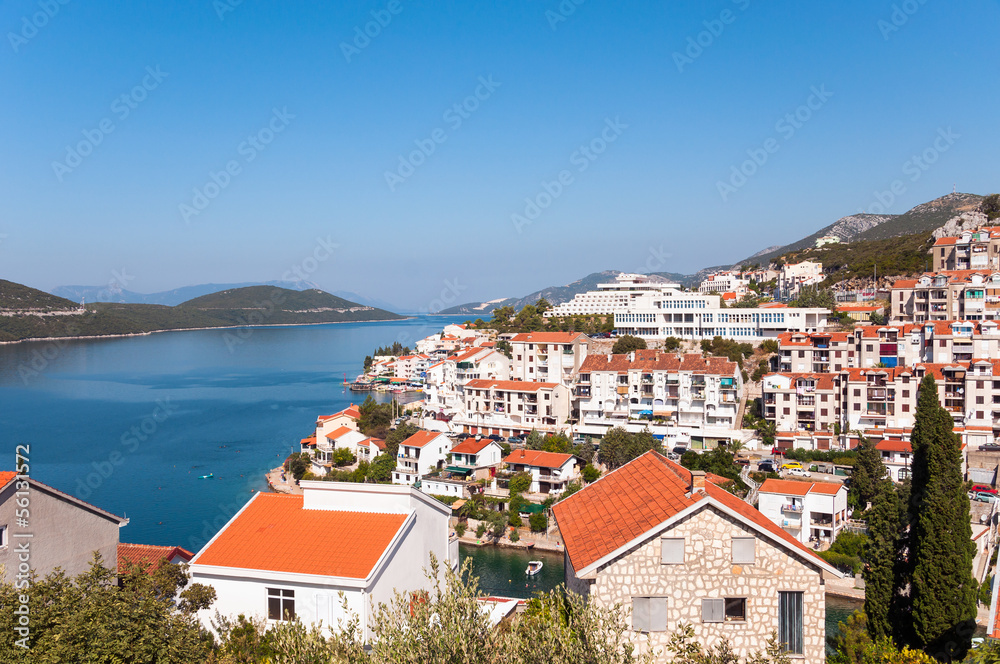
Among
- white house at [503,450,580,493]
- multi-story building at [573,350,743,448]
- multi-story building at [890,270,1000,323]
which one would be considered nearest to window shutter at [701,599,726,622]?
white house at [503,450,580,493]

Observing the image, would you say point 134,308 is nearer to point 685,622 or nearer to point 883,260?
A: point 883,260

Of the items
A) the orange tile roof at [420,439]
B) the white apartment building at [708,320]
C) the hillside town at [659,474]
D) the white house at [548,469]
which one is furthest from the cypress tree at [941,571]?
the white apartment building at [708,320]

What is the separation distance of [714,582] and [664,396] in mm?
20145

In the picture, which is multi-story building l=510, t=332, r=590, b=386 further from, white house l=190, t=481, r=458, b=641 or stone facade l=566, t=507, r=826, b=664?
stone facade l=566, t=507, r=826, b=664

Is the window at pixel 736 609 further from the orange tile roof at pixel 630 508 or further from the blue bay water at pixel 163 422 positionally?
Answer: the blue bay water at pixel 163 422

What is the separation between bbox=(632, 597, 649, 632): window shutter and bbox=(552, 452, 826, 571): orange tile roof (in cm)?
35

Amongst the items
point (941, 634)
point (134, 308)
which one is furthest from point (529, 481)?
point (134, 308)

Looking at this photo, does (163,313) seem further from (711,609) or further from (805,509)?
(711,609)

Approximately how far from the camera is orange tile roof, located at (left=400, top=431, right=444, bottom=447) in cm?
2177

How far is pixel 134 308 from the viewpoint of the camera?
350ft

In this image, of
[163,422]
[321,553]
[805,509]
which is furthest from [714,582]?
[163,422]

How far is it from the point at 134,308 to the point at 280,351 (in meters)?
41.2

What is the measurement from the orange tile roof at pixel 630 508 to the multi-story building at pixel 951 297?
83.5 ft

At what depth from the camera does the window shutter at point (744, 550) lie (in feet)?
13.0
